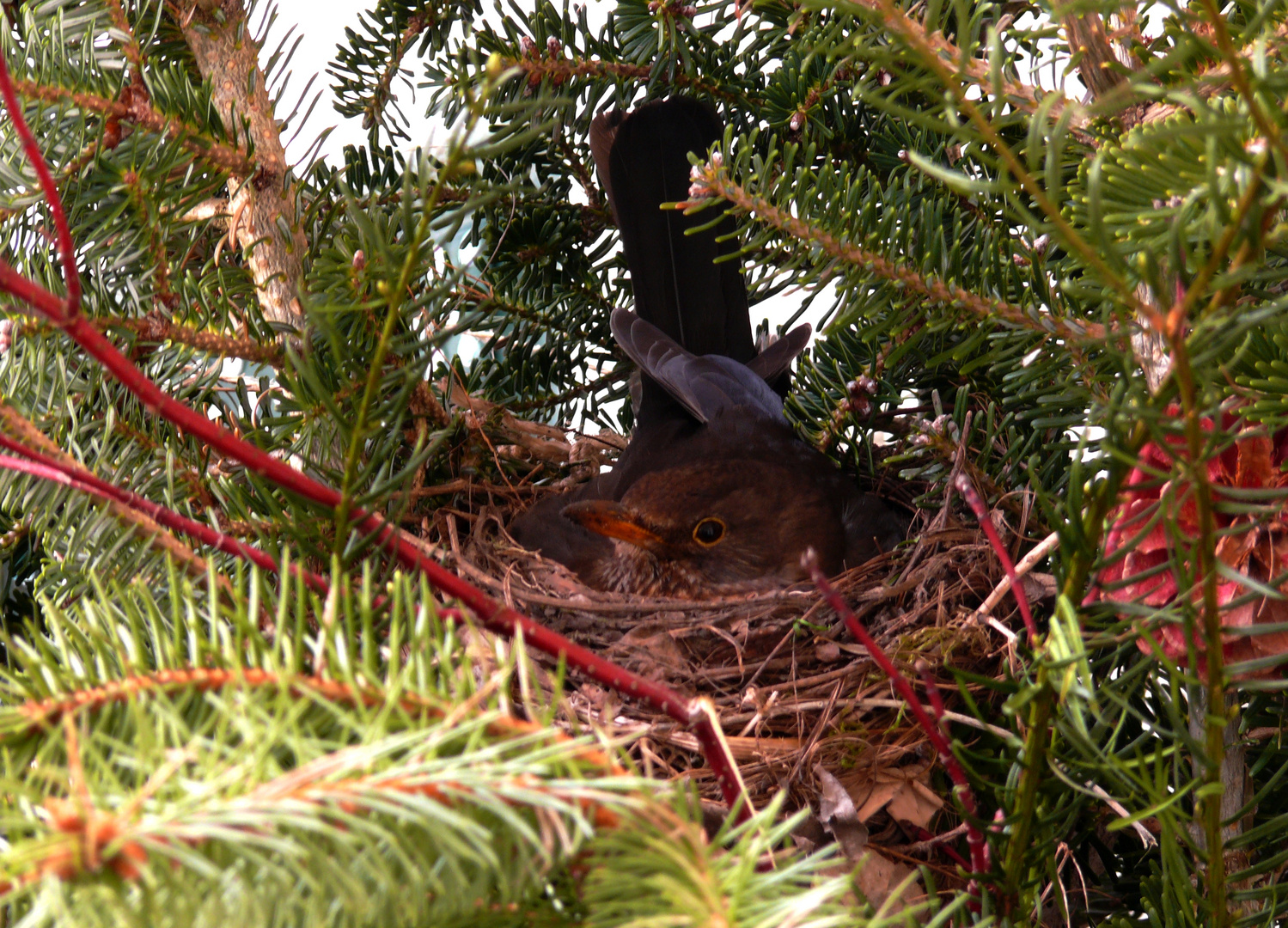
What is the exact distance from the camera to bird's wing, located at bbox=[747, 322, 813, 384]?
194 cm

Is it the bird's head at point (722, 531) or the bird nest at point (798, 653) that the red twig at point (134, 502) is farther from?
the bird's head at point (722, 531)

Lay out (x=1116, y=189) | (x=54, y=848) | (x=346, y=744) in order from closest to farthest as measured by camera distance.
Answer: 1. (x=54, y=848)
2. (x=346, y=744)
3. (x=1116, y=189)

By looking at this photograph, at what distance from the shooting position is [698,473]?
183 centimetres

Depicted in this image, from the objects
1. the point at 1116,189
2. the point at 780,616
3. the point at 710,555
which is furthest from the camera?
the point at 710,555

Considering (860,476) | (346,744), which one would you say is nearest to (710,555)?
(860,476)

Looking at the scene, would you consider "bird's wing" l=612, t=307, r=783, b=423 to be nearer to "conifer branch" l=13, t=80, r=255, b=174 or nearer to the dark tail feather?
the dark tail feather

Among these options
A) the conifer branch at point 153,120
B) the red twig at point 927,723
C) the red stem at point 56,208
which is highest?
the conifer branch at point 153,120

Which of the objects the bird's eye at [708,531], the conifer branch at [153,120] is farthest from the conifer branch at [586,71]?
the bird's eye at [708,531]

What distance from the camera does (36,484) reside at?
867 millimetres

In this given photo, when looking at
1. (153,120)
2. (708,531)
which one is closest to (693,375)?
(708,531)

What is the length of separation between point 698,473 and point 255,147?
0.98 m

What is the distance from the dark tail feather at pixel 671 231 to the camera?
56.4 inches

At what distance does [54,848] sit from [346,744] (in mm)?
141

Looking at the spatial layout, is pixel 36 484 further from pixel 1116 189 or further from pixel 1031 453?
pixel 1031 453
